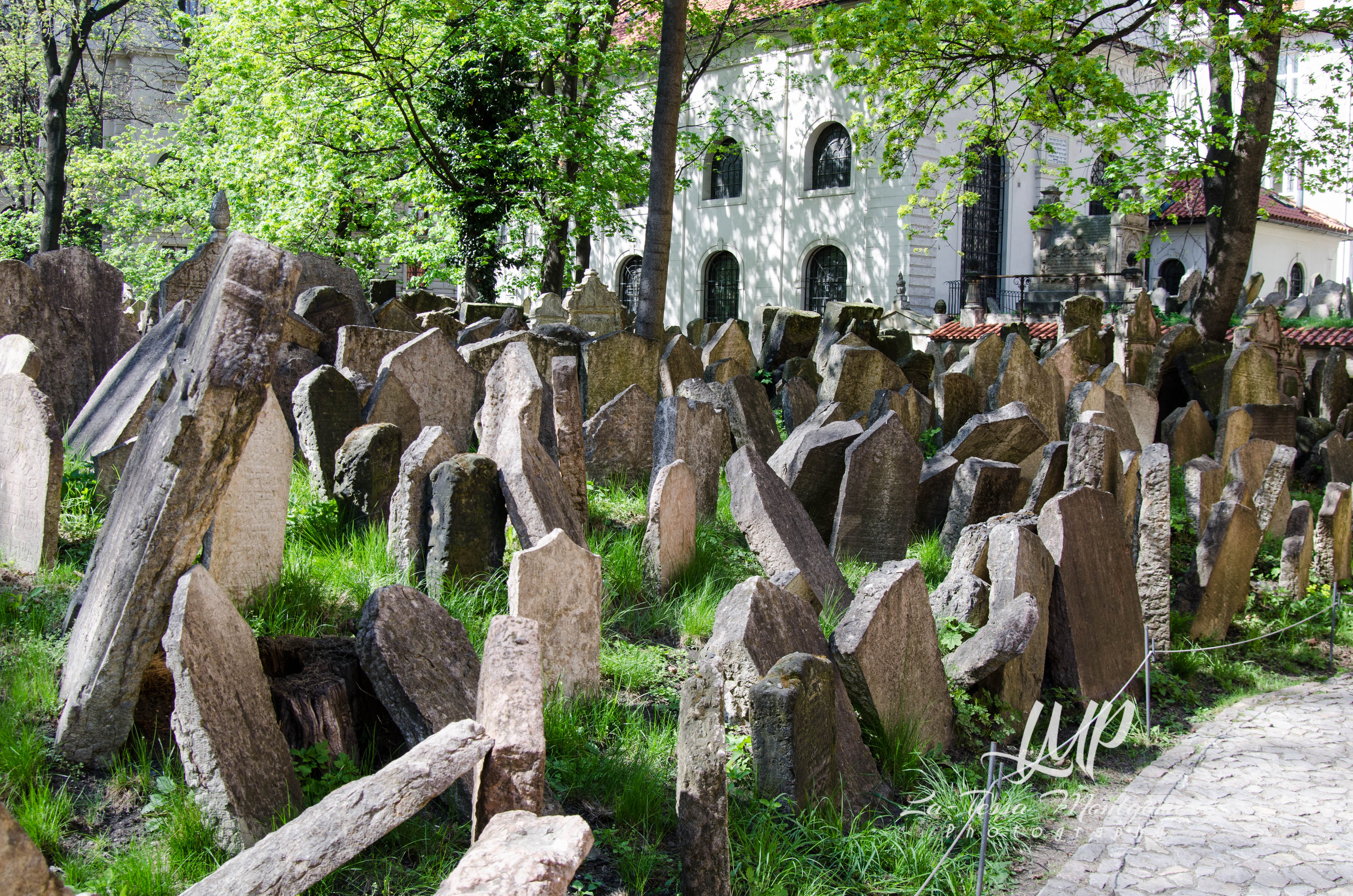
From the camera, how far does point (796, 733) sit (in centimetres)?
289

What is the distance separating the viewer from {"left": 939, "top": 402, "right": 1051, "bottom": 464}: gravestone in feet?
20.9

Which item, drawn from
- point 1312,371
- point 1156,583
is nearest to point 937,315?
point 1312,371

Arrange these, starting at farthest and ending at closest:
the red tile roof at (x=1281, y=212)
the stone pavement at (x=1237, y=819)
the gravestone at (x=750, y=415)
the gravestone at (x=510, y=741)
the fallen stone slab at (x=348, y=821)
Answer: the red tile roof at (x=1281, y=212) → the gravestone at (x=750, y=415) → the stone pavement at (x=1237, y=819) → the gravestone at (x=510, y=741) → the fallen stone slab at (x=348, y=821)

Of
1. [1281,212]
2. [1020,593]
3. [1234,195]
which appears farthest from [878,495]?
[1281,212]

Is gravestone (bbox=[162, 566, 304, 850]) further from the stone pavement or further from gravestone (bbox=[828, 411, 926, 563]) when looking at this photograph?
gravestone (bbox=[828, 411, 926, 563])

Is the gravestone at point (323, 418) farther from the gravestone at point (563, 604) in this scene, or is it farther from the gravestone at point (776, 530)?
the gravestone at point (776, 530)

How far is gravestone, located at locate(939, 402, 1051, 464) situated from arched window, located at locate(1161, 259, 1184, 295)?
98.7 ft

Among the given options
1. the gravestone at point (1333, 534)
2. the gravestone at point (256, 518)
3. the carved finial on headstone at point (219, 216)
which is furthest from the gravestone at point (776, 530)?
the carved finial on headstone at point (219, 216)

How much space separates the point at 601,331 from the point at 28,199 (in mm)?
22219

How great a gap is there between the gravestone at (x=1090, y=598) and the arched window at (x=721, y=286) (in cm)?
2684

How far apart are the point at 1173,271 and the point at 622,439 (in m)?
32.9

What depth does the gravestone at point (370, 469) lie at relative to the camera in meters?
4.41

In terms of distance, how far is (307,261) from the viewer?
980cm

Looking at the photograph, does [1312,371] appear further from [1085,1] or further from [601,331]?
[601,331]
